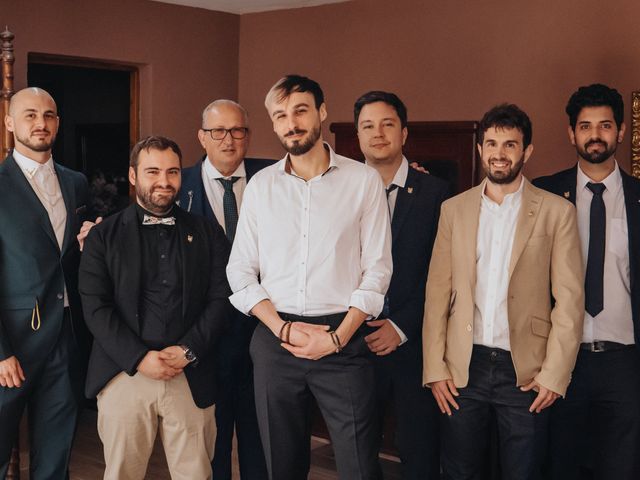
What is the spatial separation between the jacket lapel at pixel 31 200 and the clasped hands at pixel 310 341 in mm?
A: 1250

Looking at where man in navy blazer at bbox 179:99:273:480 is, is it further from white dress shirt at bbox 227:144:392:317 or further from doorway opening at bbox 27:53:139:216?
doorway opening at bbox 27:53:139:216

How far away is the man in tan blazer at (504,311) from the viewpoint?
3076 mm

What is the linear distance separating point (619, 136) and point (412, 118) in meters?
2.26

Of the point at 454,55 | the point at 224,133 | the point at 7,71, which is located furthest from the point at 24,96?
the point at 454,55

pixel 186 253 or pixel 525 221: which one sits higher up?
pixel 525 221

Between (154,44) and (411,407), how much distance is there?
354 centimetres

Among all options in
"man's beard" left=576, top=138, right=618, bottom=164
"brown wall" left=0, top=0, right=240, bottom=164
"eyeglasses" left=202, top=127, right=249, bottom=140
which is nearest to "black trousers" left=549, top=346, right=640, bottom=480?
"man's beard" left=576, top=138, right=618, bottom=164

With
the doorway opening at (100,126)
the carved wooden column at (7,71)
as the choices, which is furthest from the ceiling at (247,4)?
the carved wooden column at (7,71)

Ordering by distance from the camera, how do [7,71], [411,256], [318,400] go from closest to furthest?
[318,400] → [411,256] → [7,71]

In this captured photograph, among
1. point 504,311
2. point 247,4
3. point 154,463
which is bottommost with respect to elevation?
point 154,463

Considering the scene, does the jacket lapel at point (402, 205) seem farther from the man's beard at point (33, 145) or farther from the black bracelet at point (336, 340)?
the man's beard at point (33, 145)

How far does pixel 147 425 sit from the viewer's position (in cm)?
316

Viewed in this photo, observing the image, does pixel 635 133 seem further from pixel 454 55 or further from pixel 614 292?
pixel 614 292

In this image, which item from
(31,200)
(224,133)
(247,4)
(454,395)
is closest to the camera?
(454,395)
